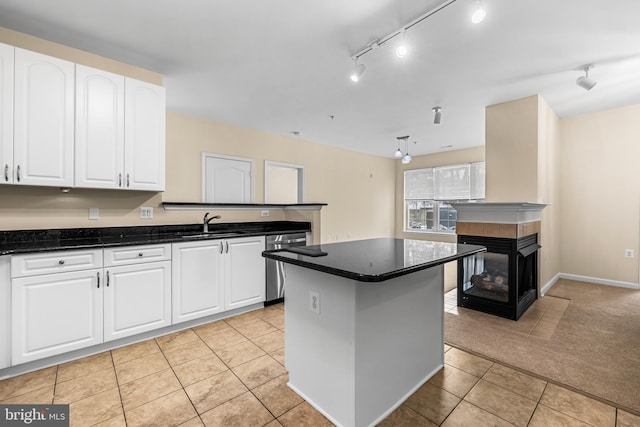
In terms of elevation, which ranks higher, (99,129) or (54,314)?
(99,129)

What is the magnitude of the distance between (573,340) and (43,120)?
16.1ft

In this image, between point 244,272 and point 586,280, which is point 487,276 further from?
point 244,272

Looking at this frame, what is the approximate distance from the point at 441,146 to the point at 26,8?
6082 millimetres

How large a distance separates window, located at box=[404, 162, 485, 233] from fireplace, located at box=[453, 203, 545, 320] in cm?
253

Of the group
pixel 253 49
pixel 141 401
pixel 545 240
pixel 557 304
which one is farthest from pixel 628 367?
pixel 253 49

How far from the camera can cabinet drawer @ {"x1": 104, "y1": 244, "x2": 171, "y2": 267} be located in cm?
244

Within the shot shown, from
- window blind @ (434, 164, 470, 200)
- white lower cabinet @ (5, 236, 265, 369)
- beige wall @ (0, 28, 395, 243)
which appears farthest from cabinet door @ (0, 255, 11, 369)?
window blind @ (434, 164, 470, 200)

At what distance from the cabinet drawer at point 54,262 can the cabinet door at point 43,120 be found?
0.58 m

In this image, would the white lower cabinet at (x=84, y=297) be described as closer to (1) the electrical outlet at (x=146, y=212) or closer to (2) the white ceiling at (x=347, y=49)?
(1) the electrical outlet at (x=146, y=212)

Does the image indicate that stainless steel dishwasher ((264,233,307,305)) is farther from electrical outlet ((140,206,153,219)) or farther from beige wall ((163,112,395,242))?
electrical outlet ((140,206,153,219))

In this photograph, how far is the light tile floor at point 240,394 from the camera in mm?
1673

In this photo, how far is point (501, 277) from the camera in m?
3.27

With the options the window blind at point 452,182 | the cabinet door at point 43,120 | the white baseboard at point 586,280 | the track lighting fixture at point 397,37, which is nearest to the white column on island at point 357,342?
the track lighting fixture at point 397,37

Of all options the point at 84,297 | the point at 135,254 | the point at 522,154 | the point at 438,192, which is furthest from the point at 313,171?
the point at 84,297
